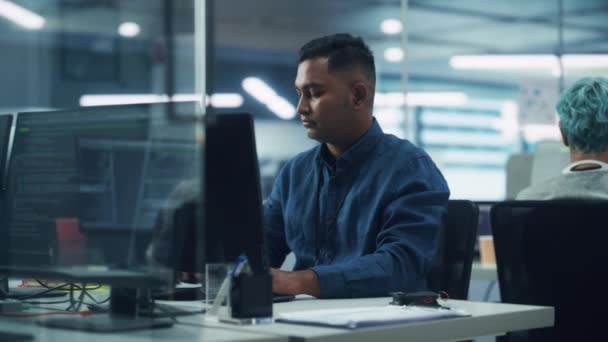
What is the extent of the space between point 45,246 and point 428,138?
674cm

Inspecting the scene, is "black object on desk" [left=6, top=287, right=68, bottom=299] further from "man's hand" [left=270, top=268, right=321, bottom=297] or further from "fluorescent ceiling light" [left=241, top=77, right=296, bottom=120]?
"fluorescent ceiling light" [left=241, top=77, right=296, bottom=120]

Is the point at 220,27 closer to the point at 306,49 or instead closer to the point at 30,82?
the point at 306,49

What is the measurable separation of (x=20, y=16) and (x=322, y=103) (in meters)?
0.90

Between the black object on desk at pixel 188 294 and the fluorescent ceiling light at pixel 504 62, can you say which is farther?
the fluorescent ceiling light at pixel 504 62

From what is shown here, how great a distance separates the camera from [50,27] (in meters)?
1.58

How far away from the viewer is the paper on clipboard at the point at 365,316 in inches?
57.9

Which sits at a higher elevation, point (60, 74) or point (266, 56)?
point (266, 56)

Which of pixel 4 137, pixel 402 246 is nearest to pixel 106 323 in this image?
pixel 4 137

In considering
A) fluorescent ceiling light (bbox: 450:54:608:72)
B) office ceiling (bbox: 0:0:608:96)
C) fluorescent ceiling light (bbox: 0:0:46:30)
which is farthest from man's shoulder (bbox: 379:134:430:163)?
fluorescent ceiling light (bbox: 450:54:608:72)

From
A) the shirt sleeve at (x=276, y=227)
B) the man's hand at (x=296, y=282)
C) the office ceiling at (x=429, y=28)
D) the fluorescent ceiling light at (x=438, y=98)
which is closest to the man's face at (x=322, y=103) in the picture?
the shirt sleeve at (x=276, y=227)

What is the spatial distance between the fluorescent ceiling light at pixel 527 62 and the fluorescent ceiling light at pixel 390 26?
0.58 m

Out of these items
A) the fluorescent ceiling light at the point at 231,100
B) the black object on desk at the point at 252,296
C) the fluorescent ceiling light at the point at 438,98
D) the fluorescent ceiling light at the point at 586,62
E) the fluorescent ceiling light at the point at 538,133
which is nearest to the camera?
the black object on desk at the point at 252,296

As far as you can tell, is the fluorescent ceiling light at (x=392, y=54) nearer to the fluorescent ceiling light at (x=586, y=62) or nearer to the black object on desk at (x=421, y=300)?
the fluorescent ceiling light at (x=586, y=62)

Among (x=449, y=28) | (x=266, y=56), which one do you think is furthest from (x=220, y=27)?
(x=449, y=28)
